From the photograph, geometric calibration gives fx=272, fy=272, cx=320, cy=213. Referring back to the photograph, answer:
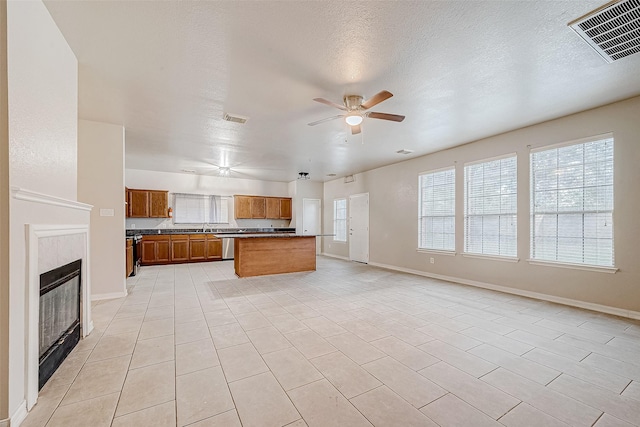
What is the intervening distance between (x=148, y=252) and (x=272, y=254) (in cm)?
368

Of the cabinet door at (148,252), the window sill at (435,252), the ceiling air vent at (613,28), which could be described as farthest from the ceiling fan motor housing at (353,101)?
the cabinet door at (148,252)

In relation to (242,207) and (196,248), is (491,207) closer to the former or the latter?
(242,207)

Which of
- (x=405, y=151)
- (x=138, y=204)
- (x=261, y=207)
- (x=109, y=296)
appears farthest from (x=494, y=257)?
(x=138, y=204)

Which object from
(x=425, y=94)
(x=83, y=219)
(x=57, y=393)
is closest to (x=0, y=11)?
(x=83, y=219)

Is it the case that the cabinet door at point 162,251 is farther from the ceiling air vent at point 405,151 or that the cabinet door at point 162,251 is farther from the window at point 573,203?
the window at point 573,203

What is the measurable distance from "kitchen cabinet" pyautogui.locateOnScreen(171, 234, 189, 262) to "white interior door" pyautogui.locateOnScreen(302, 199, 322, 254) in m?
3.71

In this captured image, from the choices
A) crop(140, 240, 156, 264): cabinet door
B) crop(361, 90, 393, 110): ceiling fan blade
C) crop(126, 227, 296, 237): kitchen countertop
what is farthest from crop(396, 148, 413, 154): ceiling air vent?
crop(140, 240, 156, 264): cabinet door

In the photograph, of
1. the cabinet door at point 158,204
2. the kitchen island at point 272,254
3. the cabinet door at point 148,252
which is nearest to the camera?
the kitchen island at point 272,254

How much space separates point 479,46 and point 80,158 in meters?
5.18

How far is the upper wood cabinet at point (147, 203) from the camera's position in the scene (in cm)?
727

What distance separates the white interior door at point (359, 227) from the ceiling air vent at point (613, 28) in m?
5.65

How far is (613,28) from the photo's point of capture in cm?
213

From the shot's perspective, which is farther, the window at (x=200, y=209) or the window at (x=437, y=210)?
the window at (x=200, y=209)

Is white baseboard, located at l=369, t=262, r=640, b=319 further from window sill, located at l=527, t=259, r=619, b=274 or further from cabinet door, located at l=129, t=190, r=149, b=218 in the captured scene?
cabinet door, located at l=129, t=190, r=149, b=218
